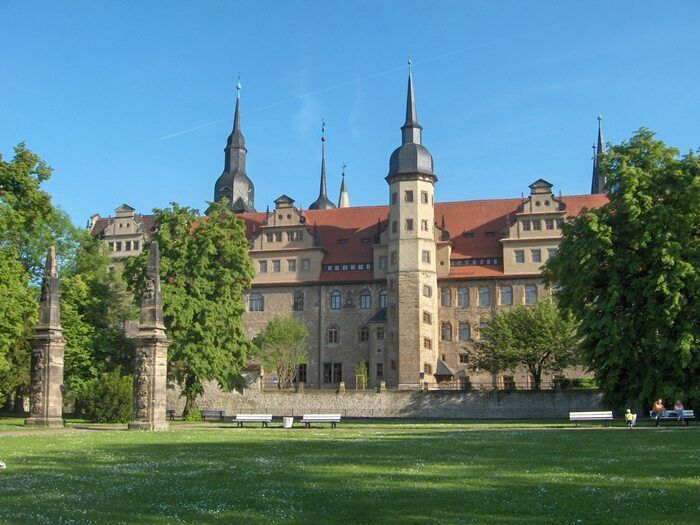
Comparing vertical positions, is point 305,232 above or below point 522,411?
above

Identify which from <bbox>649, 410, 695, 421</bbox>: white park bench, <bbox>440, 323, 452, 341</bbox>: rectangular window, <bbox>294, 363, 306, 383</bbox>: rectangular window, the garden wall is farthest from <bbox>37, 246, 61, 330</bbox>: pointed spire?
<bbox>440, 323, 452, 341</bbox>: rectangular window

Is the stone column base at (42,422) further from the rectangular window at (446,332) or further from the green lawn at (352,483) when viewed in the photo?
the rectangular window at (446,332)

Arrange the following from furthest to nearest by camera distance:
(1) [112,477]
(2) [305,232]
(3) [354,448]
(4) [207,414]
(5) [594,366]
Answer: (2) [305,232] → (4) [207,414] → (5) [594,366] → (3) [354,448] → (1) [112,477]

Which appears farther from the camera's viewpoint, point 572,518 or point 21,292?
point 21,292

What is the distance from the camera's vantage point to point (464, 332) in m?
63.9

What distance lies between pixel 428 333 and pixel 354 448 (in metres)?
42.7

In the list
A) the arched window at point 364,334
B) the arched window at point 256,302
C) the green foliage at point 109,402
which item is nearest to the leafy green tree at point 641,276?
the green foliage at point 109,402

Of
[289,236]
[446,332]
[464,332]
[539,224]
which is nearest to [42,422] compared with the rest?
[446,332]

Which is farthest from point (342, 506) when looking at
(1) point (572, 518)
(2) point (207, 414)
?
(2) point (207, 414)

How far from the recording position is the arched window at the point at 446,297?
64.4m

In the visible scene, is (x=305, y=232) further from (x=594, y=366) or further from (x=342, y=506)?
(x=342, y=506)

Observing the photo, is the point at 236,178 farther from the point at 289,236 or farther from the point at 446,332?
the point at 446,332

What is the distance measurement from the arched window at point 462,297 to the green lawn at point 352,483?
43.2 meters

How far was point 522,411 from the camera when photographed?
169 feet
